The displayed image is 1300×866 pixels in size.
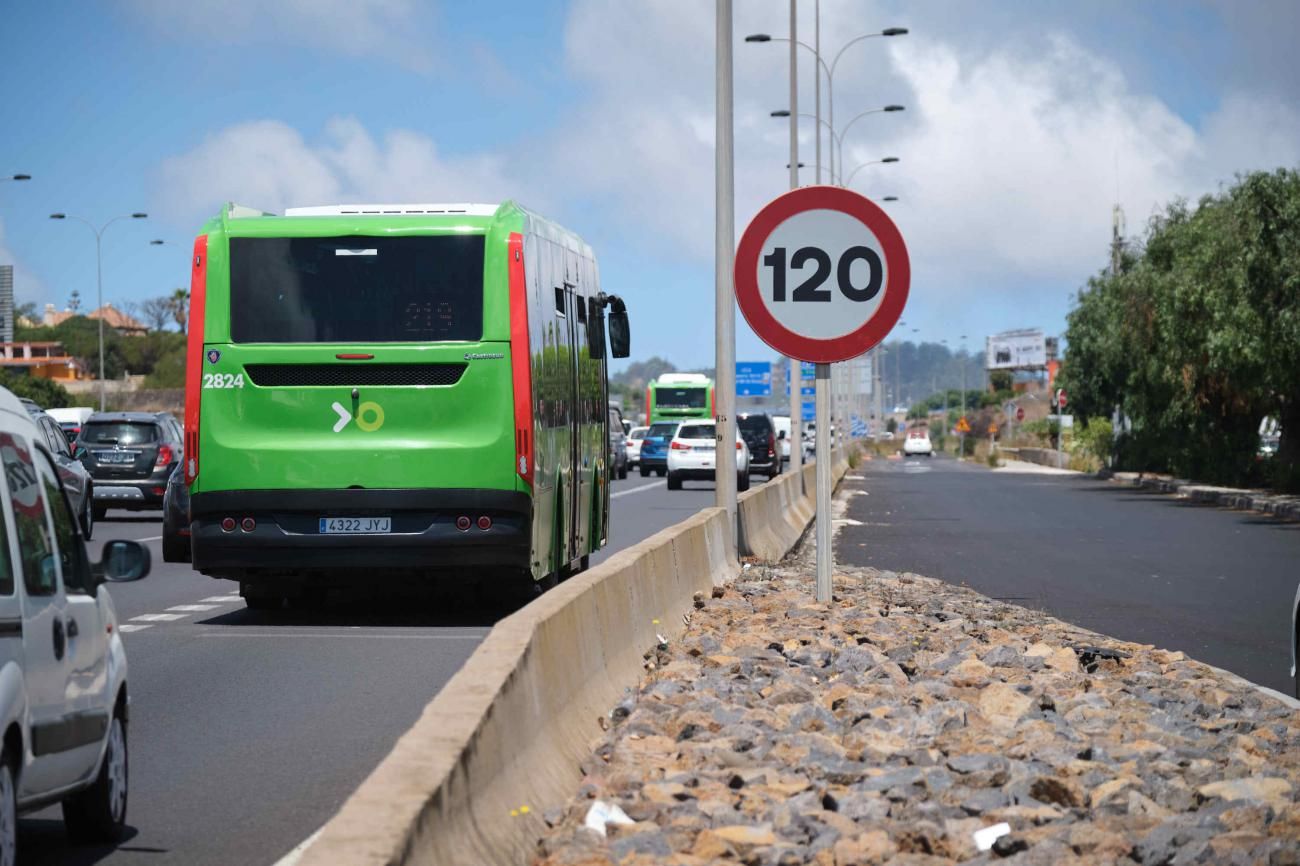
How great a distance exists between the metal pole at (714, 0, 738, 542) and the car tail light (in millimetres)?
3803

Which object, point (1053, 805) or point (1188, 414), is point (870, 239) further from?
point (1188, 414)

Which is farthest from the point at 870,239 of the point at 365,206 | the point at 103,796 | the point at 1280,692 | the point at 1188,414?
the point at 1188,414

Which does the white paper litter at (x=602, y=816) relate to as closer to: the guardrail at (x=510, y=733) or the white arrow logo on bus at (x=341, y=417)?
the guardrail at (x=510, y=733)

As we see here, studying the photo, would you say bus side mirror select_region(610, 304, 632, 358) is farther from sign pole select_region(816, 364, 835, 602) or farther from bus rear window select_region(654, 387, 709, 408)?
bus rear window select_region(654, 387, 709, 408)

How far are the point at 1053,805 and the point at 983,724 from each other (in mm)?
2013

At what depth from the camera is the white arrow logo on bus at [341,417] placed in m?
15.4

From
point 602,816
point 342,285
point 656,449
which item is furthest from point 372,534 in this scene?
point 656,449

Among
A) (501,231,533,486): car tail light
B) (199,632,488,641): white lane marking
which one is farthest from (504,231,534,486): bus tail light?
(199,632,488,641): white lane marking

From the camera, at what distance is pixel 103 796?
289 inches

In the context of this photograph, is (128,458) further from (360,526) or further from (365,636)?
(365,636)

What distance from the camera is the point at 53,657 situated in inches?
253

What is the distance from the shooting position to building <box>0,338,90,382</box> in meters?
158

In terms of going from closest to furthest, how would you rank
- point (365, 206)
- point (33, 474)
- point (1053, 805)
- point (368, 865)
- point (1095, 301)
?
point (368, 865) < point (33, 474) < point (1053, 805) < point (365, 206) < point (1095, 301)

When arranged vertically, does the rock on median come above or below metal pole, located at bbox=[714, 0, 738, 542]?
below
